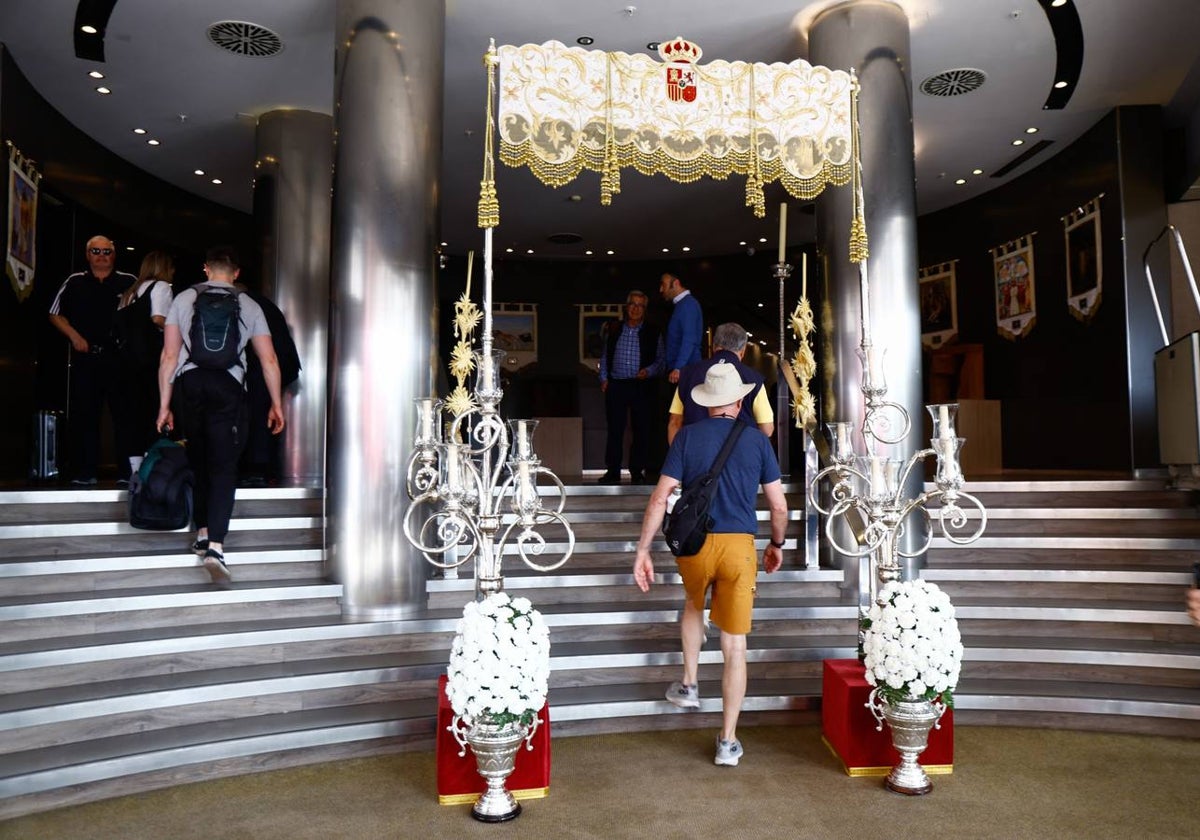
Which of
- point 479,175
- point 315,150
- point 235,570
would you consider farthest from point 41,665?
point 479,175

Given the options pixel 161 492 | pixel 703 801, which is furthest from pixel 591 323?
pixel 703 801

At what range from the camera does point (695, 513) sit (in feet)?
12.8

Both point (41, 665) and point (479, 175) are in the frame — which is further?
point (479, 175)

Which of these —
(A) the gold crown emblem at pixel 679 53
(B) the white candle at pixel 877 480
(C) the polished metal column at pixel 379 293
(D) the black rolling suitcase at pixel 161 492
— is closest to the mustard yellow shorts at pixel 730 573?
(B) the white candle at pixel 877 480

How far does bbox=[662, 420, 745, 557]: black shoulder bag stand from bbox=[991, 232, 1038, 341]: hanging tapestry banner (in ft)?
26.0

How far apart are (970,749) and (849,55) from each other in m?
4.62

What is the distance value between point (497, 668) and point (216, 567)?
2.31 meters

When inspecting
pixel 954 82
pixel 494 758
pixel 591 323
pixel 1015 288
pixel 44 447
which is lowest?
pixel 494 758

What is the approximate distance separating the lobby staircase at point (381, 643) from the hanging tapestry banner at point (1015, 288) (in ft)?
15.5

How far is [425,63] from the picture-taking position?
5621 millimetres

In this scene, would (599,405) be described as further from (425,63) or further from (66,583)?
(66,583)

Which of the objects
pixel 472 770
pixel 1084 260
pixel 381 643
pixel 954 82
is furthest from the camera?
pixel 1084 260

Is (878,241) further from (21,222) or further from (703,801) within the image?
(21,222)

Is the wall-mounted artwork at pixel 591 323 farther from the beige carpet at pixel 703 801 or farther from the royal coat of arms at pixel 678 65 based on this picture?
the beige carpet at pixel 703 801
